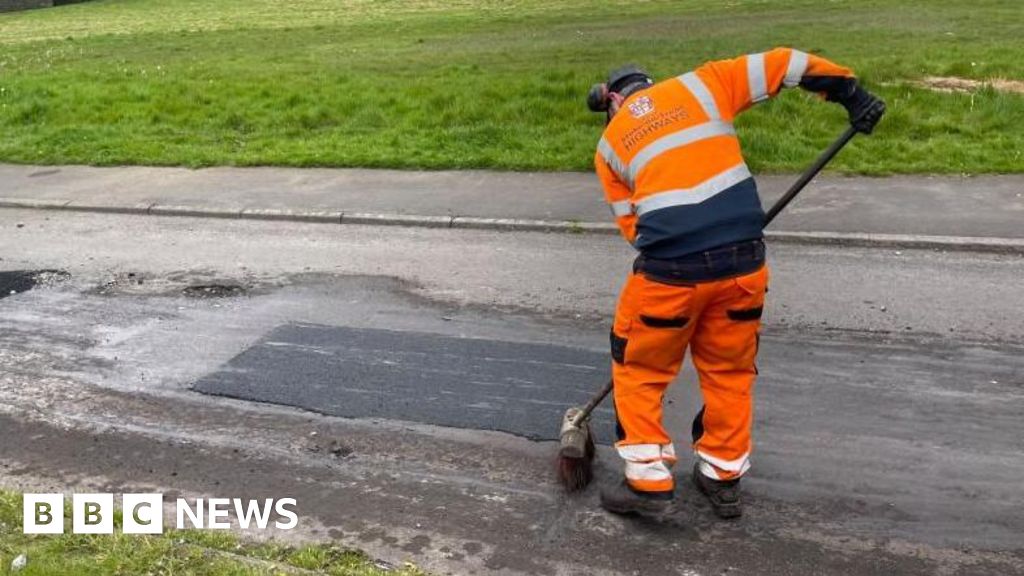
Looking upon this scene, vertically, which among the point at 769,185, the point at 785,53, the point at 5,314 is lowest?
the point at 5,314

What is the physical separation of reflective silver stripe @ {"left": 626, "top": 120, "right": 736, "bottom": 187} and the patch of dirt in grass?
9511mm

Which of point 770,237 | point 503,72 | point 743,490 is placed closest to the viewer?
point 743,490

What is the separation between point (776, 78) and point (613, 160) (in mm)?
710

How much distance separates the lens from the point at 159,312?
6.91 m

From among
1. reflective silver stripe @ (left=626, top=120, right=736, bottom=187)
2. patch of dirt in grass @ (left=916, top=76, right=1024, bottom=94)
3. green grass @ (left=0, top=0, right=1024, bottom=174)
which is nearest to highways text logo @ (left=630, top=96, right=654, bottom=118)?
reflective silver stripe @ (left=626, top=120, right=736, bottom=187)

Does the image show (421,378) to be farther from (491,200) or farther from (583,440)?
(491,200)

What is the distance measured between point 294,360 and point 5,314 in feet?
8.23

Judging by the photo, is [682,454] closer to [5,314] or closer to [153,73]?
[5,314]

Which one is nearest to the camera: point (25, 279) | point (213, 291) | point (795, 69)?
point (795, 69)

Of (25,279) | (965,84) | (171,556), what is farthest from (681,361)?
(965,84)

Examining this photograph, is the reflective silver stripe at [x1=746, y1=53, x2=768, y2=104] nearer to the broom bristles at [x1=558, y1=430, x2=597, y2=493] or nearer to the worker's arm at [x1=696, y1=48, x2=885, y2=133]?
the worker's arm at [x1=696, y1=48, x2=885, y2=133]

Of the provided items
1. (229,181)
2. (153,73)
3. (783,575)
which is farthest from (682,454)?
(153,73)

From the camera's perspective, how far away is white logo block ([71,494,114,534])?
4062mm

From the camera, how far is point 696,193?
3863 millimetres
